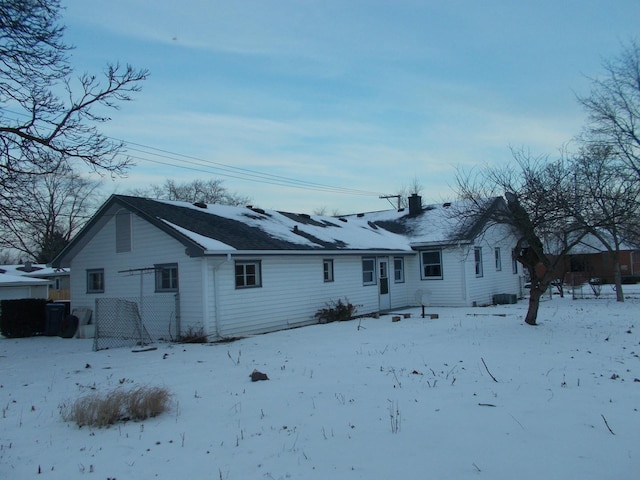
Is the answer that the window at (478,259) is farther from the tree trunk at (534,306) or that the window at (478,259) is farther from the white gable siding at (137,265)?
the white gable siding at (137,265)

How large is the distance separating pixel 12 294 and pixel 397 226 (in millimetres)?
21823

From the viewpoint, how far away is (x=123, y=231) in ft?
52.3

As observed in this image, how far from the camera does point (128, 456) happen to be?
5051 mm

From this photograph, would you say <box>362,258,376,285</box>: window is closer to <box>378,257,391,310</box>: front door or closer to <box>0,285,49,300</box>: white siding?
<box>378,257,391,310</box>: front door

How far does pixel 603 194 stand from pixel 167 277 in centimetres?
1525

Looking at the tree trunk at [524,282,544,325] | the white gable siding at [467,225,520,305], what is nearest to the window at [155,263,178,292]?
the tree trunk at [524,282,544,325]

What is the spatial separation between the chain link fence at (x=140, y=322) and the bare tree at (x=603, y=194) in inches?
447

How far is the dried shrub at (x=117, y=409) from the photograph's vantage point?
6.07 meters

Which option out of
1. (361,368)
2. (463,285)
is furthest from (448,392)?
(463,285)

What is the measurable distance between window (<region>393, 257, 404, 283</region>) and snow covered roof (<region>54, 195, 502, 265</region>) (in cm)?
74

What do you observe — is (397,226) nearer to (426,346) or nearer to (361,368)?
(426,346)

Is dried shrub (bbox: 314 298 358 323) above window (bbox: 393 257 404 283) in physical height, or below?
below

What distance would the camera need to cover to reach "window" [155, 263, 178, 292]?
14.6 meters

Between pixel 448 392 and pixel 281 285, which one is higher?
pixel 281 285
